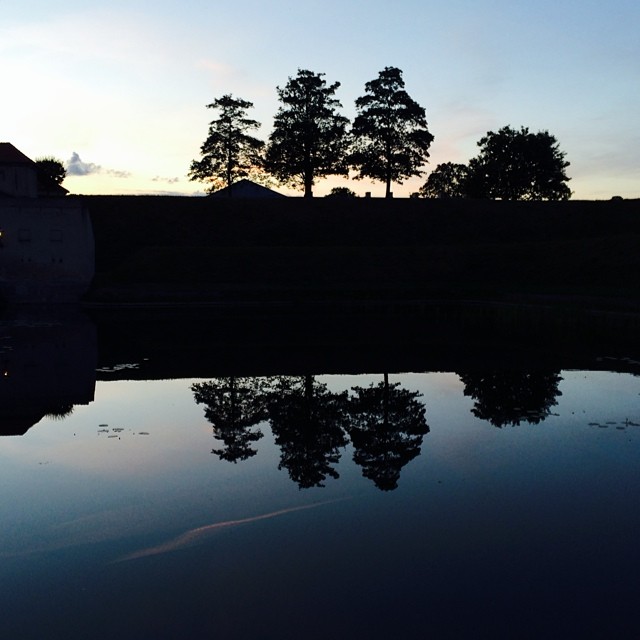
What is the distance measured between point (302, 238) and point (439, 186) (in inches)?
3609

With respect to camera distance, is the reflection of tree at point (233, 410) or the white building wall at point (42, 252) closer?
the reflection of tree at point (233, 410)

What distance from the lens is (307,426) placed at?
50.6ft

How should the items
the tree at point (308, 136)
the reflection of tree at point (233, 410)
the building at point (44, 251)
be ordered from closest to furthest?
the reflection of tree at point (233, 410)
the building at point (44, 251)
the tree at point (308, 136)

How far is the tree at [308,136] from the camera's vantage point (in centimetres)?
9175

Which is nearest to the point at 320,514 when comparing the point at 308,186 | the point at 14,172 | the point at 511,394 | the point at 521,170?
the point at 511,394

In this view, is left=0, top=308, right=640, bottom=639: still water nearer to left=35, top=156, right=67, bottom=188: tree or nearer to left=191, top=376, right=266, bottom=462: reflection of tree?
left=191, top=376, right=266, bottom=462: reflection of tree

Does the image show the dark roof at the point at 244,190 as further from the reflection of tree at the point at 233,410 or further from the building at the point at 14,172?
the reflection of tree at the point at 233,410

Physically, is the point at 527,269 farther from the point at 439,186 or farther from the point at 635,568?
the point at 439,186

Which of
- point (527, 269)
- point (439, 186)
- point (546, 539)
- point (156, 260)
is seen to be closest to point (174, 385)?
point (546, 539)

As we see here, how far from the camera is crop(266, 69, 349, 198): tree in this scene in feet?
301

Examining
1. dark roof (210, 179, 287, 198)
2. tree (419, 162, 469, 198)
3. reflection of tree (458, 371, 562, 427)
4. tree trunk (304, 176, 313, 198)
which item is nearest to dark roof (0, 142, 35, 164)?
dark roof (210, 179, 287, 198)

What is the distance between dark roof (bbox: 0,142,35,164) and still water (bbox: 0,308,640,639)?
5738cm

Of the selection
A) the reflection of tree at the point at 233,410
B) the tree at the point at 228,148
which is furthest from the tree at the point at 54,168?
the reflection of tree at the point at 233,410

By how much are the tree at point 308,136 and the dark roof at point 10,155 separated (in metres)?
31.8
